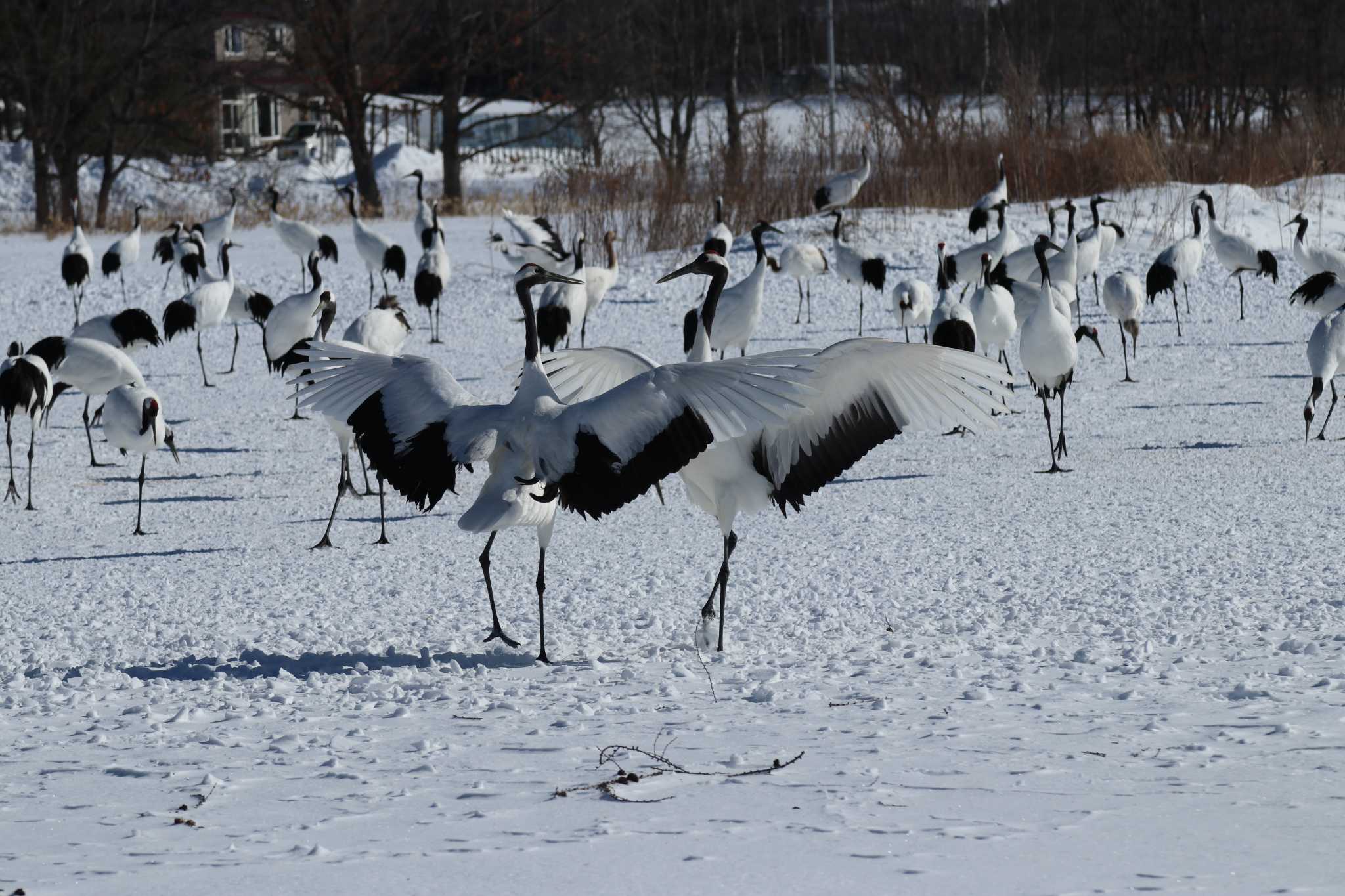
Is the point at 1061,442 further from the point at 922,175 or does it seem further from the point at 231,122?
the point at 231,122

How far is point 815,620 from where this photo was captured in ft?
18.8

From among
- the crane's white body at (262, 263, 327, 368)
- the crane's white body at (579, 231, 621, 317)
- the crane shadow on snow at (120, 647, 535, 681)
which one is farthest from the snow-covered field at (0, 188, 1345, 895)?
the crane's white body at (579, 231, 621, 317)

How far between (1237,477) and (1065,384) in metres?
1.51

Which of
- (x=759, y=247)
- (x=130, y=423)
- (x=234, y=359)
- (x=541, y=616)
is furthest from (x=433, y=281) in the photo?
(x=541, y=616)

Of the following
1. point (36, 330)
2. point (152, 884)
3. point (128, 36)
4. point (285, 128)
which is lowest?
point (152, 884)

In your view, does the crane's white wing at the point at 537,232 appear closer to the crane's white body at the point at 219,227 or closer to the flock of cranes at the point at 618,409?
the crane's white body at the point at 219,227

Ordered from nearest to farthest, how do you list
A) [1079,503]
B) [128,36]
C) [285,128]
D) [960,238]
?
1. [1079,503]
2. [960,238]
3. [128,36]
4. [285,128]

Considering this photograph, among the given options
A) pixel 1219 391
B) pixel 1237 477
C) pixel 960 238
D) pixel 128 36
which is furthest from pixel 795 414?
pixel 128 36

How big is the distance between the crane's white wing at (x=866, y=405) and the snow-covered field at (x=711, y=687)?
2.01 ft

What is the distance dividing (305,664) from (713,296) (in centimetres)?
209

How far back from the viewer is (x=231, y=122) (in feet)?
168

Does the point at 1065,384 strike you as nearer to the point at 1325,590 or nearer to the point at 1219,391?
the point at 1219,391

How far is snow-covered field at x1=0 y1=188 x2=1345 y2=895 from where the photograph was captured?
3.35 meters

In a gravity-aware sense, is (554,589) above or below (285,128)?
below
